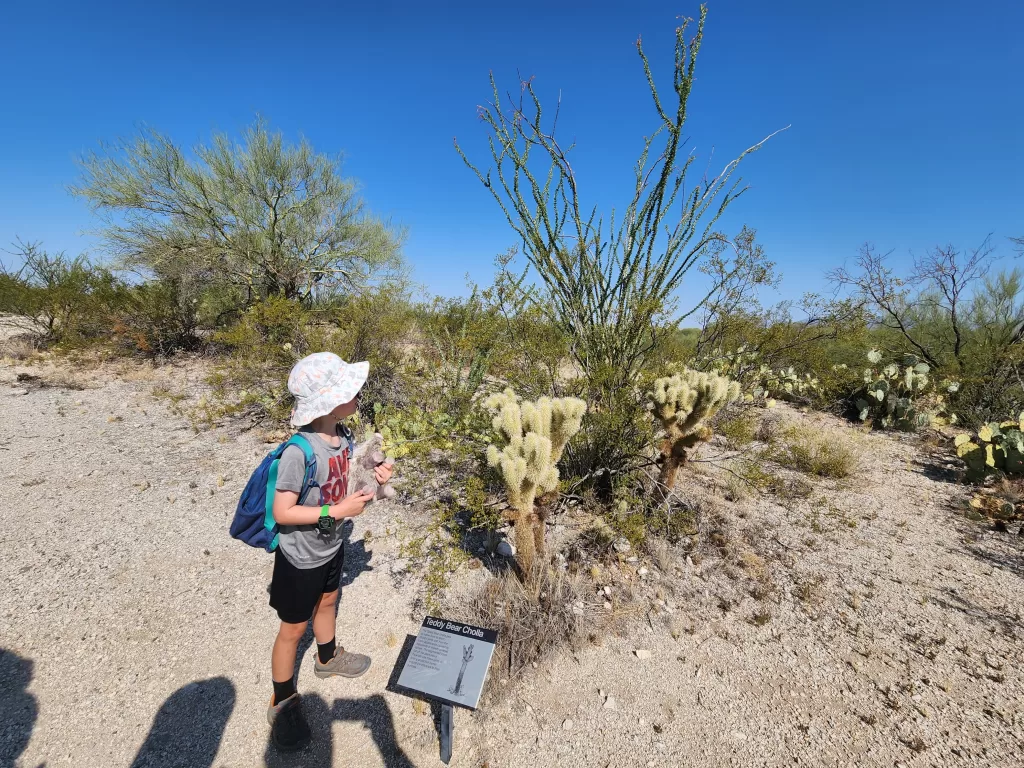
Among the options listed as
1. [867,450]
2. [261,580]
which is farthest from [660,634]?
[867,450]

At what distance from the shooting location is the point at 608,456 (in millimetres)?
3578

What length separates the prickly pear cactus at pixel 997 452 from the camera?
4.18 meters

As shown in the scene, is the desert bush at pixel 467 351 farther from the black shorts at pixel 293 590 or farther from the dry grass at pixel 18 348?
the dry grass at pixel 18 348

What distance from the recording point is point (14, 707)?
1.93 m

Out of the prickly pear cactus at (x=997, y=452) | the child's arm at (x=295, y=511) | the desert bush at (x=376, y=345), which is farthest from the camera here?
the desert bush at (x=376, y=345)

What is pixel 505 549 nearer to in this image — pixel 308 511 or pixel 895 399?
pixel 308 511

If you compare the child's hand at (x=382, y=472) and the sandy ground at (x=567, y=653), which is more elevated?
the child's hand at (x=382, y=472)

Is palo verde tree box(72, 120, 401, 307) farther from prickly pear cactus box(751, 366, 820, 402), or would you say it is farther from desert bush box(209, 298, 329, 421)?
prickly pear cactus box(751, 366, 820, 402)

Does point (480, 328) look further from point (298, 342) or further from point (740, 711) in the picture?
point (740, 711)

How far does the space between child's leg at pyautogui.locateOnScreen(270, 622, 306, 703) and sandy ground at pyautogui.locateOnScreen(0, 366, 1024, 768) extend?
0.38 m

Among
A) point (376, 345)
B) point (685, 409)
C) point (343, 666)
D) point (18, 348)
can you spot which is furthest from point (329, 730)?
point (18, 348)

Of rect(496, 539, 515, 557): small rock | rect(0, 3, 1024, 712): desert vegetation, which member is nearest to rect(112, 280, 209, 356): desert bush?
rect(0, 3, 1024, 712): desert vegetation

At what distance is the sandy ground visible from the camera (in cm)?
186

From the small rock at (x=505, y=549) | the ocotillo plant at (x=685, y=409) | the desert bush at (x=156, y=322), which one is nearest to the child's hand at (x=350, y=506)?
the small rock at (x=505, y=549)
